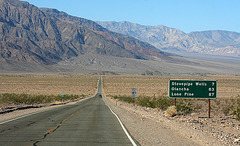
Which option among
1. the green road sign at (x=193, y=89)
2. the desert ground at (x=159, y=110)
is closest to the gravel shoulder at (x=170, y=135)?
the desert ground at (x=159, y=110)

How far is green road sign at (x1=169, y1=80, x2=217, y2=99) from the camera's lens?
1969 cm

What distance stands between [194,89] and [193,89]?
0.07 metres

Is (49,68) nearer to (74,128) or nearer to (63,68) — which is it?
(63,68)

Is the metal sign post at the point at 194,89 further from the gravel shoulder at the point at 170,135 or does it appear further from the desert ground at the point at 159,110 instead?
the gravel shoulder at the point at 170,135

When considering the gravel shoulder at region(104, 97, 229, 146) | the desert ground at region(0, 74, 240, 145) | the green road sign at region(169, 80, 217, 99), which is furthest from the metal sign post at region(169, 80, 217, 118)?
the gravel shoulder at region(104, 97, 229, 146)

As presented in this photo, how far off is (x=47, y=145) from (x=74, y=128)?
406 centimetres

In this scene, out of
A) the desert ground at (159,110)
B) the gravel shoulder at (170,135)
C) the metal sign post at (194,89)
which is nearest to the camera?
the gravel shoulder at (170,135)

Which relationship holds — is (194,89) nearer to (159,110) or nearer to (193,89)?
(193,89)

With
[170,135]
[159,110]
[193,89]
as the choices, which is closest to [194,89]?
[193,89]

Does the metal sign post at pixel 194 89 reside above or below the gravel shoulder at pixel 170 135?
above

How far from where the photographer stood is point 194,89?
65.0ft

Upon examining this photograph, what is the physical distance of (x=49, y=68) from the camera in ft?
628

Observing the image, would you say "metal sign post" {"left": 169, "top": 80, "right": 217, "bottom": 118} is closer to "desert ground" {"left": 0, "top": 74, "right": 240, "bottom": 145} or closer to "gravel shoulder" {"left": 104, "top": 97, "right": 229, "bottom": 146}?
"desert ground" {"left": 0, "top": 74, "right": 240, "bottom": 145}

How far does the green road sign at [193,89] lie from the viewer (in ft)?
64.6
